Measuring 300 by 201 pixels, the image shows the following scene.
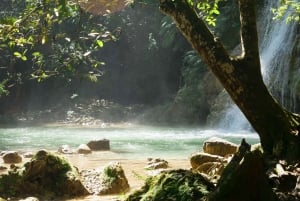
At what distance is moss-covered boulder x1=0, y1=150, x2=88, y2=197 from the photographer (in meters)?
6.46

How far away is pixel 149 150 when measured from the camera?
12617mm

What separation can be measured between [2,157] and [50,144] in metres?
3.63

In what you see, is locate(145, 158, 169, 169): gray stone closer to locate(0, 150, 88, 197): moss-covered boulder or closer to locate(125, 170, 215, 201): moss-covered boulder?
locate(0, 150, 88, 197): moss-covered boulder

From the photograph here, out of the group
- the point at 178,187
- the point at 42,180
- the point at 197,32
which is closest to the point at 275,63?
the point at 42,180

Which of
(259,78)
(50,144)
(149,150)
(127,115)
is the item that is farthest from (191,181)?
(127,115)

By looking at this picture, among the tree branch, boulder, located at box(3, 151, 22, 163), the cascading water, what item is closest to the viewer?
the tree branch

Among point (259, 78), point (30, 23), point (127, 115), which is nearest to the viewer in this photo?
point (30, 23)

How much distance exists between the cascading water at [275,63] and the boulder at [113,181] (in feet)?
33.8

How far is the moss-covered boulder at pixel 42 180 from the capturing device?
646cm

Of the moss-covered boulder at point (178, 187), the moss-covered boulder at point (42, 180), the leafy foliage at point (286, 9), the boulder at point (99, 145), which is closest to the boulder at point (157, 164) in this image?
the moss-covered boulder at point (42, 180)

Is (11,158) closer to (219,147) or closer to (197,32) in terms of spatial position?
(219,147)

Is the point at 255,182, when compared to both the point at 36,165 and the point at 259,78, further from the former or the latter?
the point at 36,165

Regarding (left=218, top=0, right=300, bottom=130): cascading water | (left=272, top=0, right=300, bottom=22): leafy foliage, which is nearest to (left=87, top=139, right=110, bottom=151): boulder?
(left=272, top=0, right=300, bottom=22): leafy foliage

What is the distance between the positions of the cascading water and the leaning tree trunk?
11270 millimetres
